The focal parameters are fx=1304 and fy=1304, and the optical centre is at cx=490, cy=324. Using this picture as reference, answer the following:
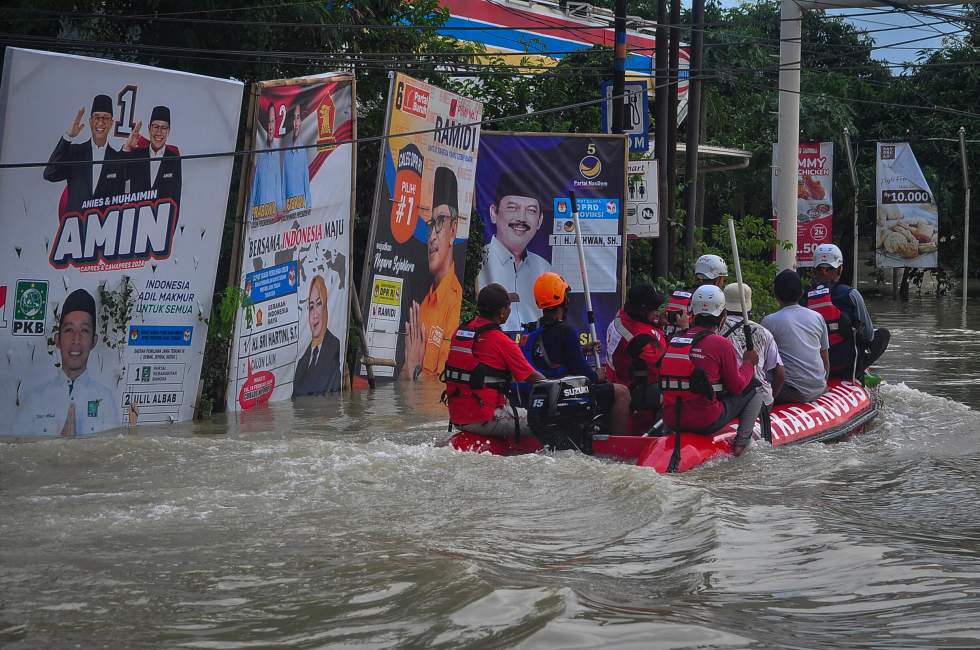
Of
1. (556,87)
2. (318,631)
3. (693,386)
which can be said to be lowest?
(318,631)

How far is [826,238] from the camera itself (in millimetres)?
29016

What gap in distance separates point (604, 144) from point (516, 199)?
143 centimetres

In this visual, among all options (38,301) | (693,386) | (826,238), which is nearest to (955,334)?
(826,238)

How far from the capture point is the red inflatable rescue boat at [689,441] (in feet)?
32.5

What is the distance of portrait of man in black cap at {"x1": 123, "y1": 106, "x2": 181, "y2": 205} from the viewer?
11539 millimetres

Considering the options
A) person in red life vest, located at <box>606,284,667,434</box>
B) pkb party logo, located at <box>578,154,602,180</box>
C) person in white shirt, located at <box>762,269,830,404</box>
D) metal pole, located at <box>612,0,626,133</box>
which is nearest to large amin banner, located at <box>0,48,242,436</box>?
person in red life vest, located at <box>606,284,667,434</box>

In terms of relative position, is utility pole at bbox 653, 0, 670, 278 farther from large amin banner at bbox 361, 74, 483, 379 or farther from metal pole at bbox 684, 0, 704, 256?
large amin banner at bbox 361, 74, 483, 379

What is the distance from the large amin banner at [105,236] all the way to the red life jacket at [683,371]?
15.8 ft

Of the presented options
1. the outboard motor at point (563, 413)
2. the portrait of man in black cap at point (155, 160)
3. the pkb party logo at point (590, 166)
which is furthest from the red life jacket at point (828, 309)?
the portrait of man in black cap at point (155, 160)

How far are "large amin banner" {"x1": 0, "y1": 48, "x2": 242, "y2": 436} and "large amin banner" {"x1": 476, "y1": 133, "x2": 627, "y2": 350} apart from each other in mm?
5820

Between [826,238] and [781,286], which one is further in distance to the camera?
[826,238]

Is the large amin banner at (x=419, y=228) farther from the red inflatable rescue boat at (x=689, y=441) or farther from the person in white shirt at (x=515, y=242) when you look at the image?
the red inflatable rescue boat at (x=689, y=441)

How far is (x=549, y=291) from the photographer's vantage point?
1018cm

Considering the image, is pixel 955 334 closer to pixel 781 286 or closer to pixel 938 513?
pixel 781 286
